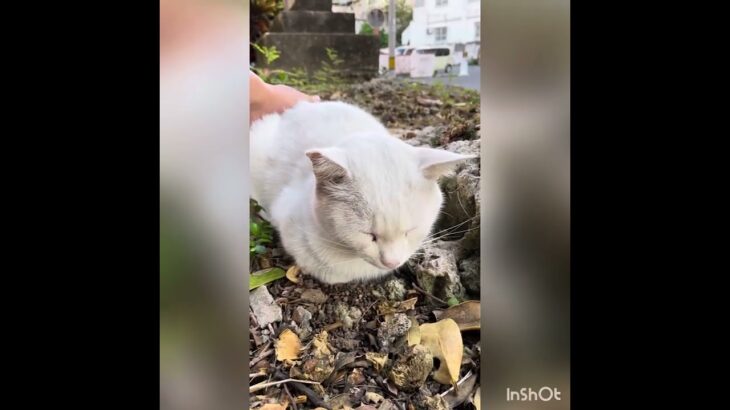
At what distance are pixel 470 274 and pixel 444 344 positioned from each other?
0.87ft

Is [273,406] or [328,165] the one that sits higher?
[328,165]

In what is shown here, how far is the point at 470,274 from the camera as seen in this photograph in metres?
2.46

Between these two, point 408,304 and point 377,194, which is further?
point 408,304

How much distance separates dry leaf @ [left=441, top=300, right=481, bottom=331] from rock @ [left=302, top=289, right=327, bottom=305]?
0.43m

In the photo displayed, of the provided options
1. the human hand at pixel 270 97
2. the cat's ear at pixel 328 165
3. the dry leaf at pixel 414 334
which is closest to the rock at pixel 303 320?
the dry leaf at pixel 414 334

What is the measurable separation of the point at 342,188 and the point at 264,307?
0.50m

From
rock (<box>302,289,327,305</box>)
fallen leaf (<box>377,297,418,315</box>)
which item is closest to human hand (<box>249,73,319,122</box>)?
rock (<box>302,289,327,305</box>)

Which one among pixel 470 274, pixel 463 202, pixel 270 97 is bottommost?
pixel 470 274

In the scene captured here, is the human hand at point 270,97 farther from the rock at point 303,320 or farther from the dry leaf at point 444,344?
the dry leaf at point 444,344

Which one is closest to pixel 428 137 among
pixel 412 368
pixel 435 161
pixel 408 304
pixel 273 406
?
pixel 435 161

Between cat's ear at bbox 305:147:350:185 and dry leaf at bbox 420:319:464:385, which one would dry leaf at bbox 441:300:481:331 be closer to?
dry leaf at bbox 420:319:464:385

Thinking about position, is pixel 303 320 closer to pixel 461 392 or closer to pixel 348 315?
pixel 348 315

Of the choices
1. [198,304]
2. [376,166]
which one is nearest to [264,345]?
[198,304]

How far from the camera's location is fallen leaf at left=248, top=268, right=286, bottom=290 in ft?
7.82
